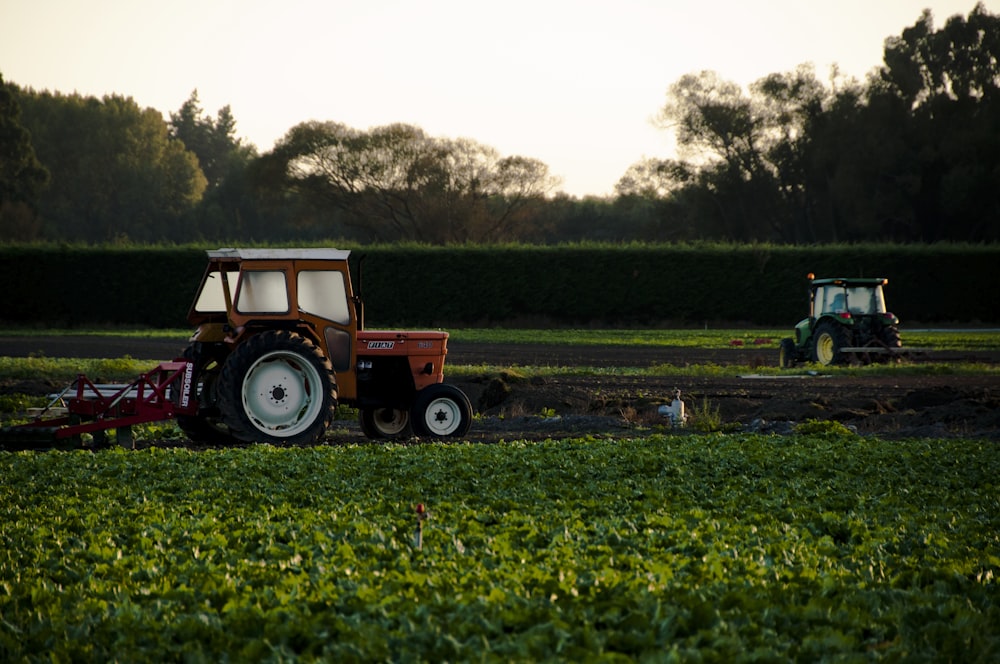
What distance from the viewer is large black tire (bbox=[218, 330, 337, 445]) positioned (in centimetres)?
1126

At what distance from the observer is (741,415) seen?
1597 centimetres

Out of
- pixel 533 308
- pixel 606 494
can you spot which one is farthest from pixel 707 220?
pixel 606 494

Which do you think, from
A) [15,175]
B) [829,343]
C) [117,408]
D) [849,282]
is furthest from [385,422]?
[15,175]

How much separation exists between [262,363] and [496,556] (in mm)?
5558

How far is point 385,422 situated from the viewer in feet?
43.8

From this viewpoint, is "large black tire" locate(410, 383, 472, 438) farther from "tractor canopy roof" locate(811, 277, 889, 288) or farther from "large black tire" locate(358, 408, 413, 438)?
"tractor canopy roof" locate(811, 277, 889, 288)

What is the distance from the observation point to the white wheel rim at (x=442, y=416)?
12.6 m

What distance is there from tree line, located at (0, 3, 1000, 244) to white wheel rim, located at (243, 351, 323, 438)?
36169 mm

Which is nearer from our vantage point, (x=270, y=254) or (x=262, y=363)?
(x=262, y=363)

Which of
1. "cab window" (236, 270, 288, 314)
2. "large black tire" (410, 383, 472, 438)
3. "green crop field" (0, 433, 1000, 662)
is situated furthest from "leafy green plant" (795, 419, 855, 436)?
"cab window" (236, 270, 288, 314)

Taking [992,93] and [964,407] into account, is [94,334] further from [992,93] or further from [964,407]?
[992,93]

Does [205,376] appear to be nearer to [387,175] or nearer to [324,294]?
[324,294]

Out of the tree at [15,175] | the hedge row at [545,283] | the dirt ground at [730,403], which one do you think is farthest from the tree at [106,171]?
the dirt ground at [730,403]

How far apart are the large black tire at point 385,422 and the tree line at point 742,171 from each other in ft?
113
